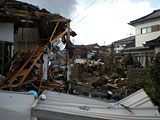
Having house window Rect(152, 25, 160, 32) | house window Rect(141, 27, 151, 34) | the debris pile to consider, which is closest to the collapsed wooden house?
the debris pile

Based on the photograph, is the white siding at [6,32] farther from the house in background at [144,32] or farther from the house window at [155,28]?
the house window at [155,28]

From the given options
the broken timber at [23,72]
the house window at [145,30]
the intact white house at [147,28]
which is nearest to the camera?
the broken timber at [23,72]

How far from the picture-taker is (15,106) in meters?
2.54

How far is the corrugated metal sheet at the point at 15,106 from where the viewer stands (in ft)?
8.08

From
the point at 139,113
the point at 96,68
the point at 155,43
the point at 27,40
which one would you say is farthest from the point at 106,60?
the point at 139,113

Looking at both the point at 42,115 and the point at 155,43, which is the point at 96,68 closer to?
the point at 155,43

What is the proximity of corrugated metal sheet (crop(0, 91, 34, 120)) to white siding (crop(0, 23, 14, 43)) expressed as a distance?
13.6 feet

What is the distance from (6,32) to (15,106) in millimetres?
4585

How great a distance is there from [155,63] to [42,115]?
4.03m

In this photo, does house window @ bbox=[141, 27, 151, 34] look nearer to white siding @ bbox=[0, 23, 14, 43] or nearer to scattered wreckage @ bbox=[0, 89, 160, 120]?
white siding @ bbox=[0, 23, 14, 43]

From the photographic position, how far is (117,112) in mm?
2730

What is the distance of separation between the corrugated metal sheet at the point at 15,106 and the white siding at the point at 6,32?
414 centimetres

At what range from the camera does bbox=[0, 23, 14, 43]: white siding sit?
600cm

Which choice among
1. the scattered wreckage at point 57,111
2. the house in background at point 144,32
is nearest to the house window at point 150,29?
the house in background at point 144,32
